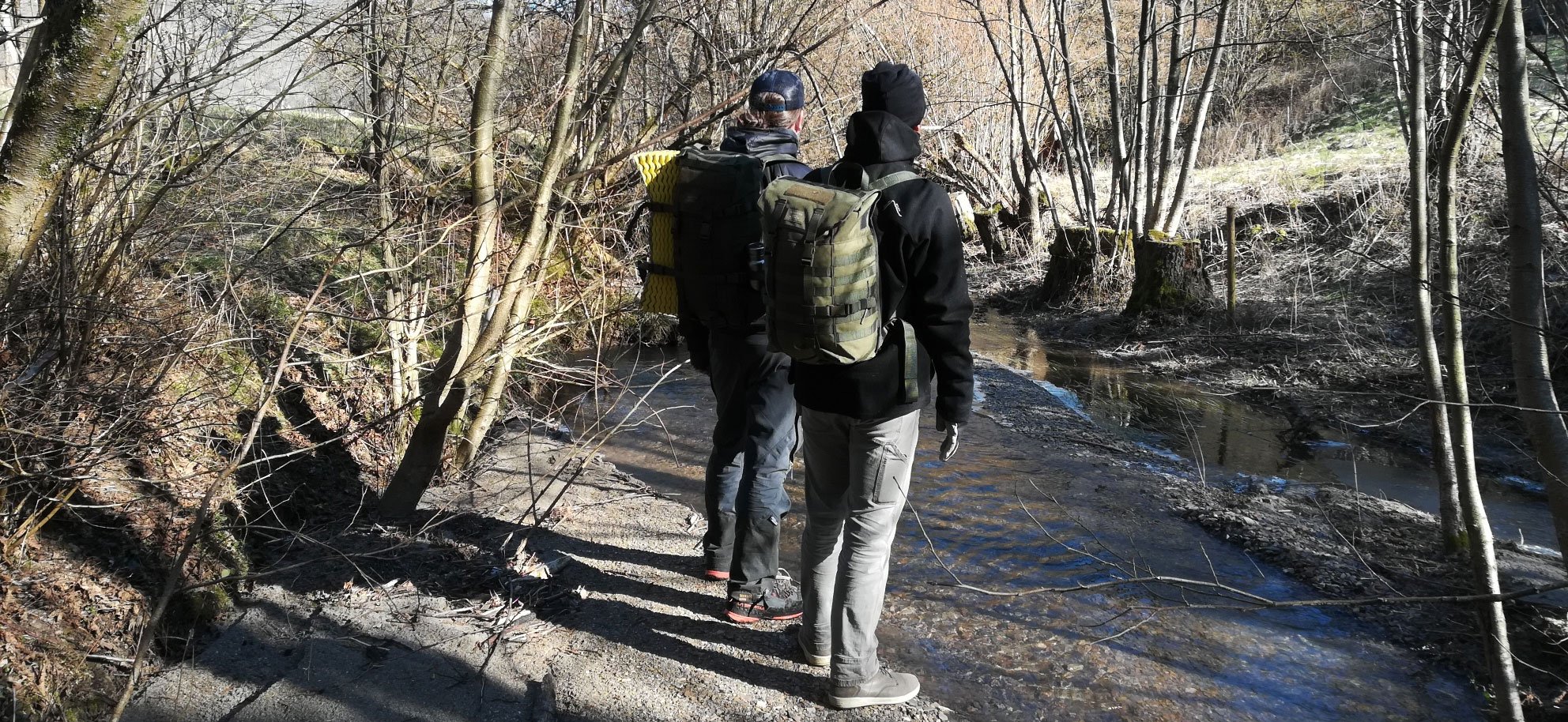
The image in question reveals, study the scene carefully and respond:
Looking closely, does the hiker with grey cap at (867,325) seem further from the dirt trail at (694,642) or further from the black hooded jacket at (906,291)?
the dirt trail at (694,642)

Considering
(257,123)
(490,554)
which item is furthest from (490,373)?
(257,123)

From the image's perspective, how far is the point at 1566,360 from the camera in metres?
7.44

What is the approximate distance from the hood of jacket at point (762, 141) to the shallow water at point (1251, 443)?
3995 mm

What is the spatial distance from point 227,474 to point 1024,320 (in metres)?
10.6

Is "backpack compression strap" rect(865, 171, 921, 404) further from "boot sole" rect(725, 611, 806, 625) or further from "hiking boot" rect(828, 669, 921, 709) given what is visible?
"boot sole" rect(725, 611, 806, 625)

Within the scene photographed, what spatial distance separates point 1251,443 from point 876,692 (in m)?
5.18

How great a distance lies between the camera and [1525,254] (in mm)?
3283

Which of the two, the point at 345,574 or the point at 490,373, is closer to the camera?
the point at 345,574

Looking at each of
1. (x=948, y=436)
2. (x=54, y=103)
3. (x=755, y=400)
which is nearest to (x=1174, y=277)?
(x=755, y=400)

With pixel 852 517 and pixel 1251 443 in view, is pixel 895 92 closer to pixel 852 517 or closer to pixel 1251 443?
pixel 852 517

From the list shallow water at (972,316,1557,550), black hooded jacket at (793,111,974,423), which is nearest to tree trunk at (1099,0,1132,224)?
shallow water at (972,316,1557,550)

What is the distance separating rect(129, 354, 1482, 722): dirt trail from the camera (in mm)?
3357

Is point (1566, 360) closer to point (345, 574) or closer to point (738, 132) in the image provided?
point (738, 132)

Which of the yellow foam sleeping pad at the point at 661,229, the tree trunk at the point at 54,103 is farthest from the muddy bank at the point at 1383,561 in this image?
the tree trunk at the point at 54,103
